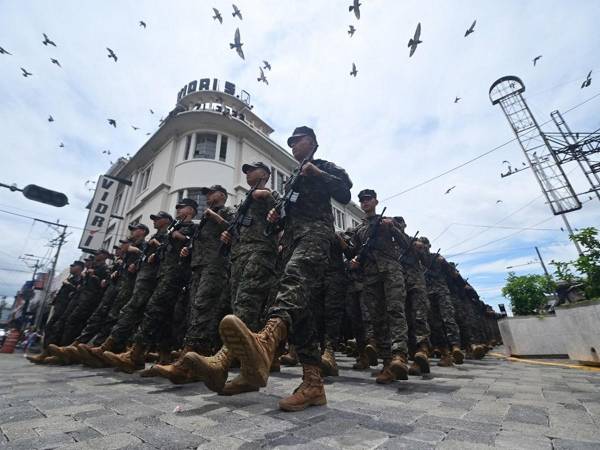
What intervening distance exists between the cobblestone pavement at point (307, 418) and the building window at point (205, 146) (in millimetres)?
13321

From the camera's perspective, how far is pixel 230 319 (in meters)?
1.47

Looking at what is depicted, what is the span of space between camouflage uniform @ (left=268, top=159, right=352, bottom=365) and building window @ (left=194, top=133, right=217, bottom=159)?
13273mm

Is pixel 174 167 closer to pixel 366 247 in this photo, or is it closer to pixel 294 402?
pixel 366 247

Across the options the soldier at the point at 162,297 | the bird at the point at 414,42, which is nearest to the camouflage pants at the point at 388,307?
the soldier at the point at 162,297

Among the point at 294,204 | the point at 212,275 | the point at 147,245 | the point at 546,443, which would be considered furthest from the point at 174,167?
the point at 546,443

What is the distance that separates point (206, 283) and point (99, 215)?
1565 centimetres

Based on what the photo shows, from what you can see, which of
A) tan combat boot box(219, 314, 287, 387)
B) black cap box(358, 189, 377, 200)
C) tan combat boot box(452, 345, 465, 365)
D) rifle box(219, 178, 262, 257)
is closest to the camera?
tan combat boot box(219, 314, 287, 387)

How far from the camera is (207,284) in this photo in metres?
3.25

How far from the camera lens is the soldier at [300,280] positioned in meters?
1.53

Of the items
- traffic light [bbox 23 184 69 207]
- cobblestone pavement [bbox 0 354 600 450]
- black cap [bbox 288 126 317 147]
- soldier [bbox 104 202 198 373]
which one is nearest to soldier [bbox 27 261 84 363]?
traffic light [bbox 23 184 69 207]

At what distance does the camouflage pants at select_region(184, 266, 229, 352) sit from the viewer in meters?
2.98

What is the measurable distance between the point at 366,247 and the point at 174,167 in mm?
13290

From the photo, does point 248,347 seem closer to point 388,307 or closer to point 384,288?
point 388,307

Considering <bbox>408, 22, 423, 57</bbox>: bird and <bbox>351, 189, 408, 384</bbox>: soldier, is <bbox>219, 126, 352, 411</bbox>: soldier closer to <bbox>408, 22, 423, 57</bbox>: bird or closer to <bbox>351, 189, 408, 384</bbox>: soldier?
<bbox>351, 189, 408, 384</bbox>: soldier
